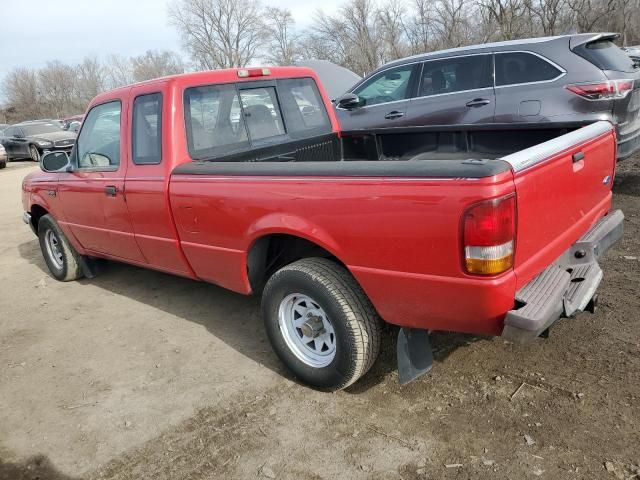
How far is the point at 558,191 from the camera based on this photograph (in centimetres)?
263

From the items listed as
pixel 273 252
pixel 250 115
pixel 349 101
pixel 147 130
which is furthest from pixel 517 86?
pixel 147 130

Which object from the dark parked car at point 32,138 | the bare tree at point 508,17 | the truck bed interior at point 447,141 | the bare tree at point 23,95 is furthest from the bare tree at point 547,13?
the bare tree at point 23,95

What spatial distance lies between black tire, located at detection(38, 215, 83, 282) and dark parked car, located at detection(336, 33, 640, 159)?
398 cm

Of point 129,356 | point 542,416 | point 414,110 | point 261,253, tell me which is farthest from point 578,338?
point 414,110

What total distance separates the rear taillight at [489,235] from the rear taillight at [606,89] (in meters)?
4.14

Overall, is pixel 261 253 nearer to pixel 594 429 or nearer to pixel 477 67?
pixel 594 429

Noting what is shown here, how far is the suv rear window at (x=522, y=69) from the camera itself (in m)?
5.93

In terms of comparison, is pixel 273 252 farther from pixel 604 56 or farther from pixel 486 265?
pixel 604 56

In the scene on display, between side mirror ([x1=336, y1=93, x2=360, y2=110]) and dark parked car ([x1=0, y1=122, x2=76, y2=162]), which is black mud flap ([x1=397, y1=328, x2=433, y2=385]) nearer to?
side mirror ([x1=336, y1=93, x2=360, y2=110])

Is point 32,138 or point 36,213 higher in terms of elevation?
point 32,138

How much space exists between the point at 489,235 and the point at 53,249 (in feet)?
16.4

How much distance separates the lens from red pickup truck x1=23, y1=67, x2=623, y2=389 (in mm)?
2350

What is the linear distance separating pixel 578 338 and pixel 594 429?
0.90 meters

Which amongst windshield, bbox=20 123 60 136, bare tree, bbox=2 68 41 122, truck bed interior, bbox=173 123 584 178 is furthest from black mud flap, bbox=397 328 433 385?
bare tree, bbox=2 68 41 122
